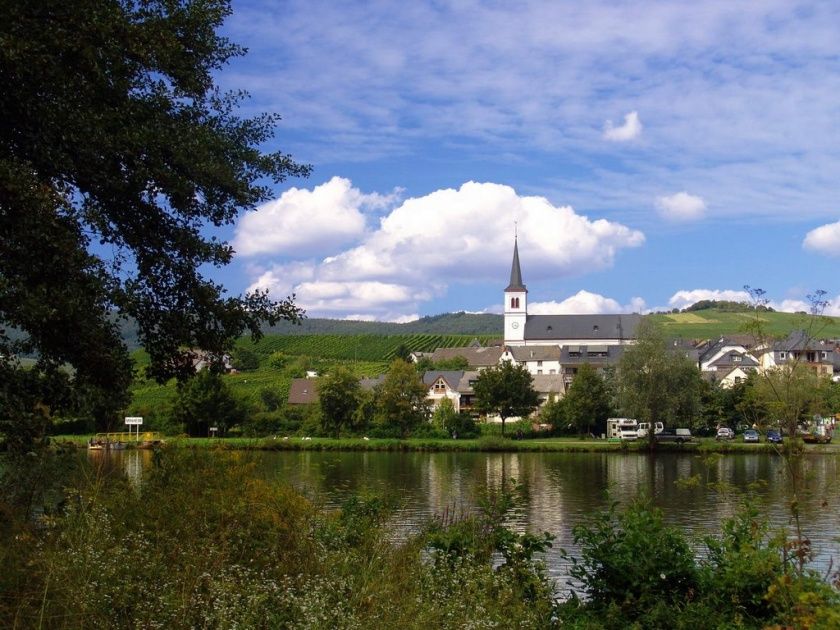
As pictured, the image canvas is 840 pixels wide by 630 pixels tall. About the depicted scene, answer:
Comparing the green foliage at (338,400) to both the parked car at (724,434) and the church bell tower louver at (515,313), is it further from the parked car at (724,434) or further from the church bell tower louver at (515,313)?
the church bell tower louver at (515,313)

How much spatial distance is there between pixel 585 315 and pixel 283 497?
143m

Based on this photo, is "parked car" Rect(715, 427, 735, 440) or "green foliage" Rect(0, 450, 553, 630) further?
"parked car" Rect(715, 427, 735, 440)

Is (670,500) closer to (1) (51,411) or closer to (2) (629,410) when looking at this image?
(1) (51,411)

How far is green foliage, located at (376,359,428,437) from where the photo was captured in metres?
72.6

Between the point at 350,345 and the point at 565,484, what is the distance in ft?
404

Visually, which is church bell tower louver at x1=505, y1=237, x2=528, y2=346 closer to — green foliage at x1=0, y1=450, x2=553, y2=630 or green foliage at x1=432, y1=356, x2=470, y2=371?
green foliage at x1=432, y1=356, x2=470, y2=371

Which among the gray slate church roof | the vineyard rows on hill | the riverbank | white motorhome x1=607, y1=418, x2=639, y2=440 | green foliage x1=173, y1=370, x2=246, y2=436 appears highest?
the gray slate church roof

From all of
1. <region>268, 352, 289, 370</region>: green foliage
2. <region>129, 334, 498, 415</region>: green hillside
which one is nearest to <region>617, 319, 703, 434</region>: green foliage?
<region>129, 334, 498, 415</region>: green hillside

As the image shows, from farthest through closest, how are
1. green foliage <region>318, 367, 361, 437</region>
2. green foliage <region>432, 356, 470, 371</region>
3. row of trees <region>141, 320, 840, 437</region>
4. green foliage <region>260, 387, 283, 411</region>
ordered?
1. green foliage <region>432, 356, 470, 371</region>
2. green foliage <region>260, 387, 283, 411</region>
3. green foliage <region>318, 367, 361, 437</region>
4. row of trees <region>141, 320, 840, 437</region>

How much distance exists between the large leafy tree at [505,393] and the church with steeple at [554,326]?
66.6m

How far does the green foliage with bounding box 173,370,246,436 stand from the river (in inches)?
589

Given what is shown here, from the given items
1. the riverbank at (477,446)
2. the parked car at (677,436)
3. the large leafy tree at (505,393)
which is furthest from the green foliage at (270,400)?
the parked car at (677,436)

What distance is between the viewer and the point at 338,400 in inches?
2857

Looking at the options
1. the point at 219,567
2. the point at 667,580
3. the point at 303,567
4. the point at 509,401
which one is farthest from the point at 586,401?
the point at 219,567
